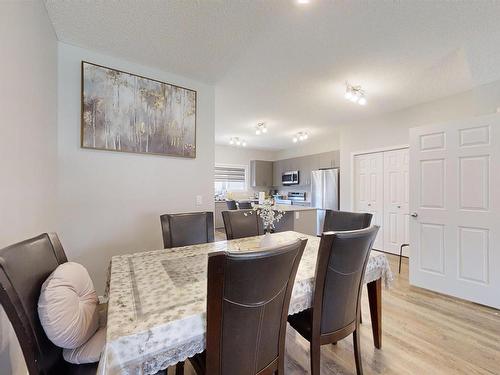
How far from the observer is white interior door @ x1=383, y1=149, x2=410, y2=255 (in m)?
3.90

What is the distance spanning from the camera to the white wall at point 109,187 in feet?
7.03

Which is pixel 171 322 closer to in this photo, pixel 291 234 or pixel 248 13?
pixel 291 234

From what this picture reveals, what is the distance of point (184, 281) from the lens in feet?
3.91

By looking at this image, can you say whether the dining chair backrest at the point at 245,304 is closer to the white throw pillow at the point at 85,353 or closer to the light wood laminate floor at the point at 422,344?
the white throw pillow at the point at 85,353

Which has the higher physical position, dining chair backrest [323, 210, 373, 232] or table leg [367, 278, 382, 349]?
dining chair backrest [323, 210, 373, 232]

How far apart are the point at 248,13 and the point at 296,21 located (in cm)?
38

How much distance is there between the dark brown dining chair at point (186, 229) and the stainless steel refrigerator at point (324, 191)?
3.66 metres

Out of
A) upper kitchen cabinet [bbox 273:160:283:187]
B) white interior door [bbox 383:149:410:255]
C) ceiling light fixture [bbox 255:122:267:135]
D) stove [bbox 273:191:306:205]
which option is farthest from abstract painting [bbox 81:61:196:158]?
upper kitchen cabinet [bbox 273:160:283:187]

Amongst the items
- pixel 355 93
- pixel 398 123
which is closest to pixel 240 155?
pixel 398 123

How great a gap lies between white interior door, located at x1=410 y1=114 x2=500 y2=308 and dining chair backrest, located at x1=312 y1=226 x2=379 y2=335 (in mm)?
1935

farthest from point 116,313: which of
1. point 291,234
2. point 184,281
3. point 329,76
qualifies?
point 329,76

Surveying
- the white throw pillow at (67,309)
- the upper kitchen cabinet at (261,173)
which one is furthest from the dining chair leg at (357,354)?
the upper kitchen cabinet at (261,173)

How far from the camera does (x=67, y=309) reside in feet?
2.83

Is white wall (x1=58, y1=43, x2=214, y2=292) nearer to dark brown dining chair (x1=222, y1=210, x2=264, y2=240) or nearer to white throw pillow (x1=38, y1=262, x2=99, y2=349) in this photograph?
dark brown dining chair (x1=222, y1=210, x2=264, y2=240)
